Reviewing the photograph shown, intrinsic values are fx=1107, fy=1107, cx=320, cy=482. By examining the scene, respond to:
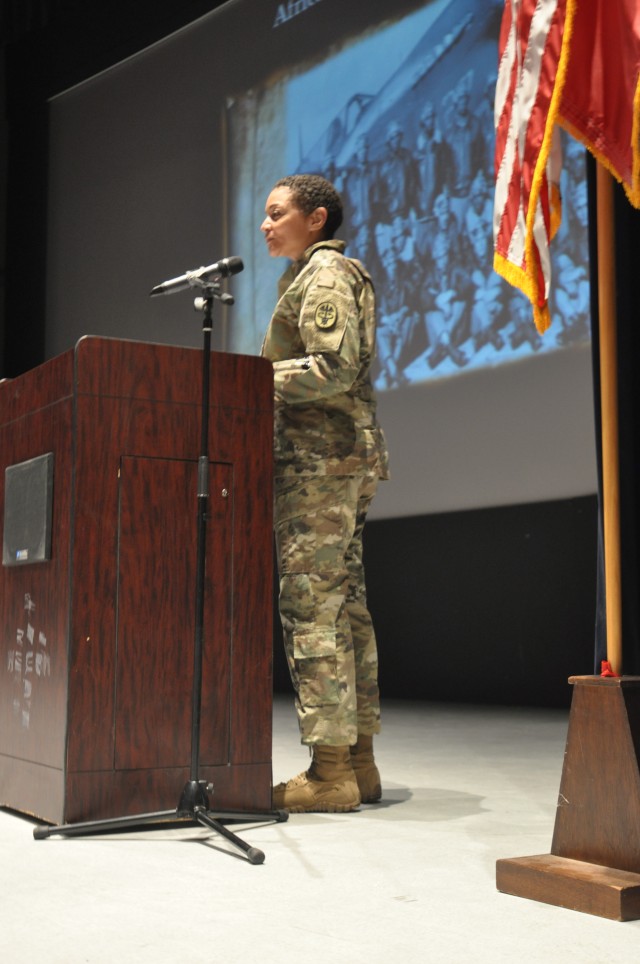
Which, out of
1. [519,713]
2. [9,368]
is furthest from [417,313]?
[9,368]

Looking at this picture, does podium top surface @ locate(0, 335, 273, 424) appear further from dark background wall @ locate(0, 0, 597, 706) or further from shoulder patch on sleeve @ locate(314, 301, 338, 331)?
dark background wall @ locate(0, 0, 597, 706)

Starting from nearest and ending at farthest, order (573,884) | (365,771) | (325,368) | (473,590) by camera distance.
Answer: (573,884) → (325,368) → (365,771) → (473,590)

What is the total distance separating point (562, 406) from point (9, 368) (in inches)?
187

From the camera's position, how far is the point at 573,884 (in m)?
1.52

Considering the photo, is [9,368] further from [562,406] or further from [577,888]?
[577,888]

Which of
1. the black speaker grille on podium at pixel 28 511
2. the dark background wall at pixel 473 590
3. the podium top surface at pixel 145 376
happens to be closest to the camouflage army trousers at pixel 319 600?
the podium top surface at pixel 145 376

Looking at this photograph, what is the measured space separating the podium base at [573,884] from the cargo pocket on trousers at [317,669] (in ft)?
2.52

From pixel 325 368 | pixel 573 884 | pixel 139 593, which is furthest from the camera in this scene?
pixel 325 368

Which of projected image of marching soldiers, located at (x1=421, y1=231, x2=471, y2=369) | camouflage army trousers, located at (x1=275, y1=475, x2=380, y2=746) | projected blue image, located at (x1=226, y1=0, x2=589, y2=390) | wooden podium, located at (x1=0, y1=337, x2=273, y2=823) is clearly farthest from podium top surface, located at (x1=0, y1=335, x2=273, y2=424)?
projected image of marching soldiers, located at (x1=421, y1=231, x2=471, y2=369)

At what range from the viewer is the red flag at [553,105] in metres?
1.67

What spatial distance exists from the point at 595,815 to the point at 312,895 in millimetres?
→ 423

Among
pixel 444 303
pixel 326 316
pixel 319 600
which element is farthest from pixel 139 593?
pixel 444 303

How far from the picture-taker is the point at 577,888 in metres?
1.51

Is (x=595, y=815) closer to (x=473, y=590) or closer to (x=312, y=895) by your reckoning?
(x=312, y=895)
